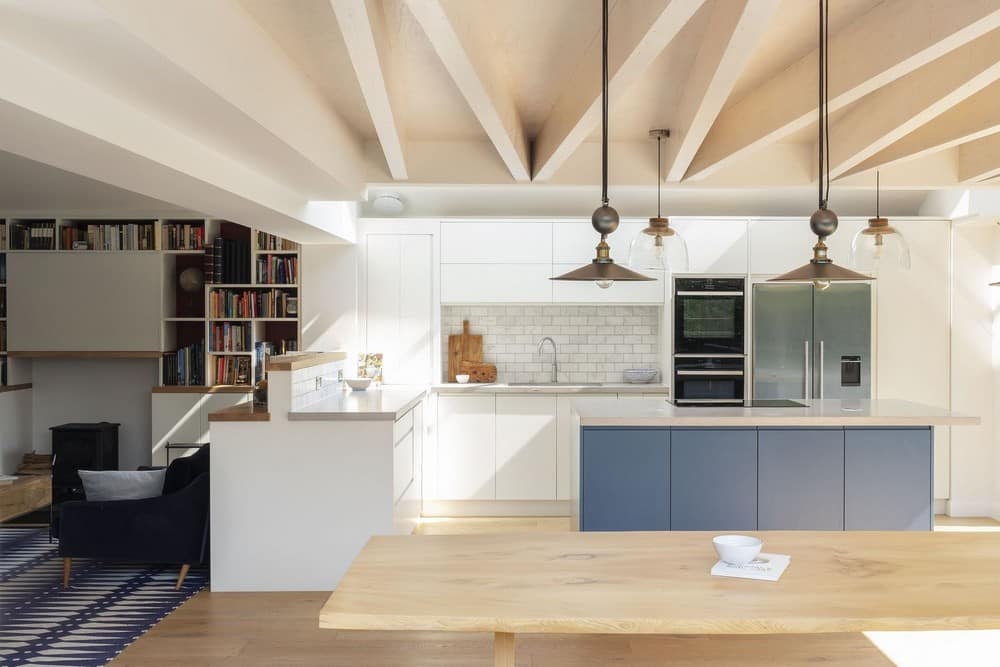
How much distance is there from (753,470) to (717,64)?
2601 mm

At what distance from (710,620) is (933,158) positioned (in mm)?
4143

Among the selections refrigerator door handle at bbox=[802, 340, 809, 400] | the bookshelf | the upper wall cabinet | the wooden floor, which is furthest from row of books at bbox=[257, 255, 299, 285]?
refrigerator door handle at bbox=[802, 340, 809, 400]

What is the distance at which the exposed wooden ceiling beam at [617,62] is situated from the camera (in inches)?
91.8

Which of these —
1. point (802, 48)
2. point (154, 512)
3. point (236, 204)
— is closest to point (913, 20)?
point (802, 48)

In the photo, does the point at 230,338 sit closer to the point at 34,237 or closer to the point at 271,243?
the point at 271,243

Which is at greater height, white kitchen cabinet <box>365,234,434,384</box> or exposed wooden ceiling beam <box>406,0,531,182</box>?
exposed wooden ceiling beam <box>406,0,531,182</box>

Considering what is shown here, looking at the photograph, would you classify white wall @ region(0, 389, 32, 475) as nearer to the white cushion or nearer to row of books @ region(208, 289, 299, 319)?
row of books @ region(208, 289, 299, 319)

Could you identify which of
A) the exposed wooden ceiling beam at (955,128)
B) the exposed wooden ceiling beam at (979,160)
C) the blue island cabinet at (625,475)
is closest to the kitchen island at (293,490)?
the blue island cabinet at (625,475)

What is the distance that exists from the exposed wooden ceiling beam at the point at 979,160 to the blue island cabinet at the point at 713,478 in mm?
2016

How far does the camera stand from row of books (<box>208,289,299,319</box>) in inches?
281

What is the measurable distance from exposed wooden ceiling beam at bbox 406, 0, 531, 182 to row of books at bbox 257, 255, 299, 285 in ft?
10.5

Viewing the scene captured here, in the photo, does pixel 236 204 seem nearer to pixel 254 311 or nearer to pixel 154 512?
pixel 154 512

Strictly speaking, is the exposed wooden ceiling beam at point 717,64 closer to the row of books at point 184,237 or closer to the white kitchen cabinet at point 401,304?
the white kitchen cabinet at point 401,304

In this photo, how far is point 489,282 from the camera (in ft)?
22.4
